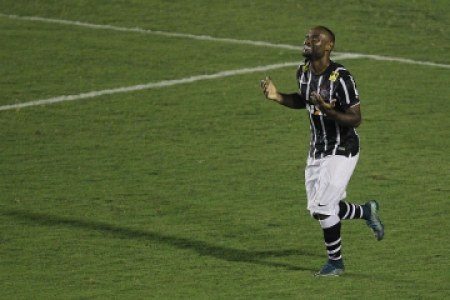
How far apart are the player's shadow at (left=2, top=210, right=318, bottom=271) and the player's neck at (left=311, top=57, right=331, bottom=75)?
5.26 ft

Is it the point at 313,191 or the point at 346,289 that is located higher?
the point at 313,191

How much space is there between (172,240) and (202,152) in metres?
3.01

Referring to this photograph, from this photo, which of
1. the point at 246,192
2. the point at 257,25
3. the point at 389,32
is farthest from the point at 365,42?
the point at 246,192

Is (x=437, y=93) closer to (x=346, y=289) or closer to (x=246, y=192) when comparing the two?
(x=246, y=192)

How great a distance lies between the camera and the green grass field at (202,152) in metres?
8.55

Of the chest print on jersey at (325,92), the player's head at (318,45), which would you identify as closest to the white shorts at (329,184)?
the chest print on jersey at (325,92)

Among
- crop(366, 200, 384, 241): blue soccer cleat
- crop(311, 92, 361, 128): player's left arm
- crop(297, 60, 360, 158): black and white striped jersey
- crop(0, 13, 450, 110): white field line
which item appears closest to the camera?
crop(311, 92, 361, 128): player's left arm

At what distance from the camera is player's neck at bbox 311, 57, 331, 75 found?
27.2 feet

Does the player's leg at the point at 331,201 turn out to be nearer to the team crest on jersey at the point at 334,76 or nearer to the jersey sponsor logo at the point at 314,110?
the jersey sponsor logo at the point at 314,110

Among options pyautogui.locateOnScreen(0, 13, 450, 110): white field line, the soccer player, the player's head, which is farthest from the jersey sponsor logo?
pyautogui.locateOnScreen(0, 13, 450, 110): white field line

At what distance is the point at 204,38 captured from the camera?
17.3m

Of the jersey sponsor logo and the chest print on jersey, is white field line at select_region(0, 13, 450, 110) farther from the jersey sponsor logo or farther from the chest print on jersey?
the chest print on jersey

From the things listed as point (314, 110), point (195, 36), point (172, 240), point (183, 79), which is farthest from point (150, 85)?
point (314, 110)

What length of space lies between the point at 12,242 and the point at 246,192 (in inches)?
101
